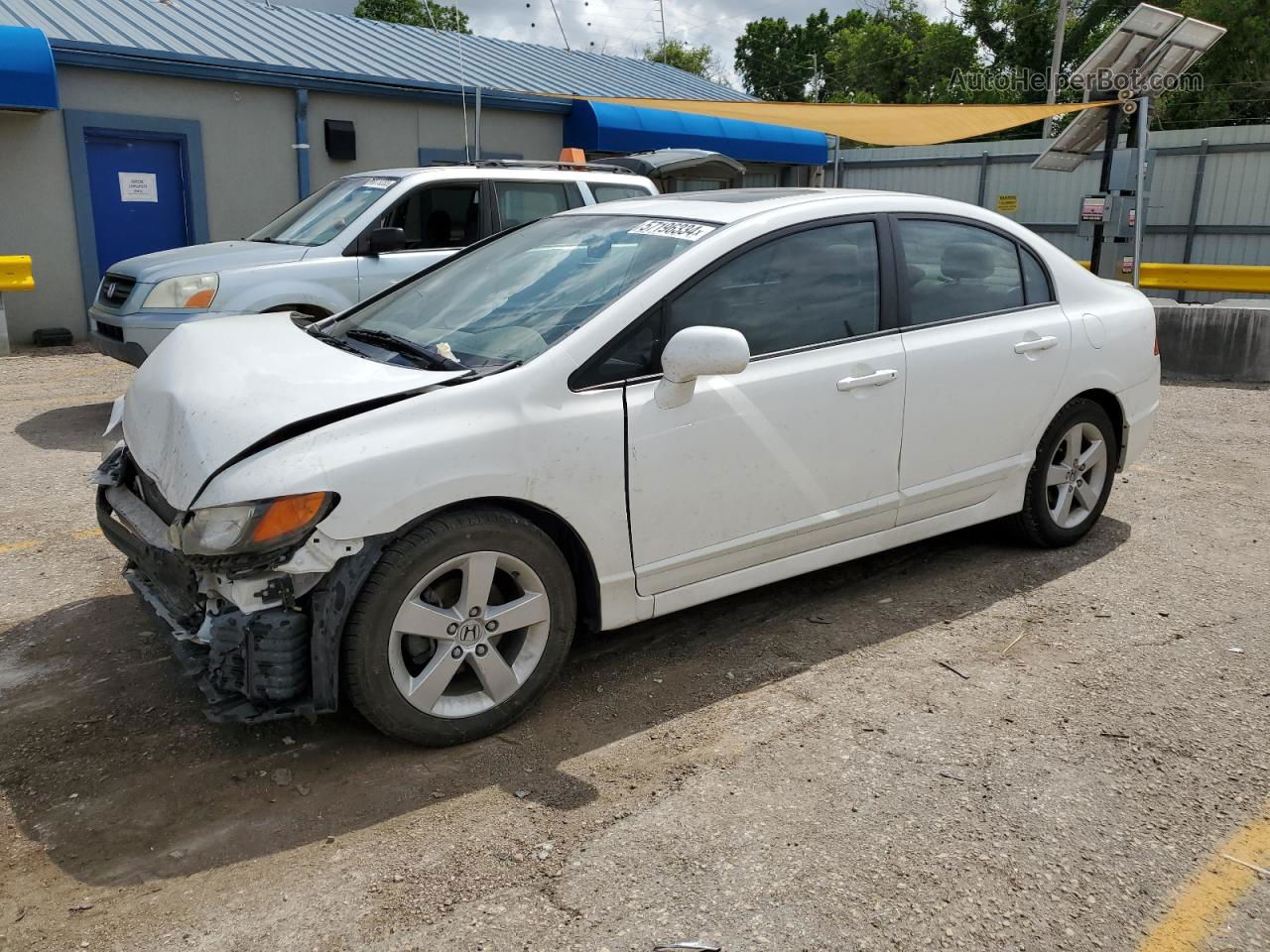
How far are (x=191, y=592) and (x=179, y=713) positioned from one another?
0.66 m

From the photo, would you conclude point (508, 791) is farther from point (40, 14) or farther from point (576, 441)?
point (40, 14)

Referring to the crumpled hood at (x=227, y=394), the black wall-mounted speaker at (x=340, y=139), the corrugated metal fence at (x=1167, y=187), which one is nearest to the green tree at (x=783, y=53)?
the corrugated metal fence at (x=1167, y=187)

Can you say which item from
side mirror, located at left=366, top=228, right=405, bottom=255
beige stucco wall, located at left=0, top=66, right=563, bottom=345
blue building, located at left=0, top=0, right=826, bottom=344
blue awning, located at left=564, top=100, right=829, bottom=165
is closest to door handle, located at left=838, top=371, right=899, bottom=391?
side mirror, located at left=366, top=228, right=405, bottom=255

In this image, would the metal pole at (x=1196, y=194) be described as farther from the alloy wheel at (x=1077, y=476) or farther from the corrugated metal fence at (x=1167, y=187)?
the alloy wheel at (x=1077, y=476)

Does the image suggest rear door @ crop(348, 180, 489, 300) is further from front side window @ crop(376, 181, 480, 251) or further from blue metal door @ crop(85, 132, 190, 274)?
blue metal door @ crop(85, 132, 190, 274)

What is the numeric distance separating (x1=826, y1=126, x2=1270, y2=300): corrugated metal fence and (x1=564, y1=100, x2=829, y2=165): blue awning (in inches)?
95.3

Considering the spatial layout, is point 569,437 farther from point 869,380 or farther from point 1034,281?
point 1034,281

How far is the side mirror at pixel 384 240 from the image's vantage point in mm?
7340

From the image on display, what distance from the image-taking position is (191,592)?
9.89ft

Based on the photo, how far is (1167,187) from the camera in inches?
759

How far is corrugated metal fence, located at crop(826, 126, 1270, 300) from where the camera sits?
A: 1834 centimetres

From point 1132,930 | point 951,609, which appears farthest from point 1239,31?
point 1132,930

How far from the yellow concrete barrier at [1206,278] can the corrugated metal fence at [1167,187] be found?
18.3 ft

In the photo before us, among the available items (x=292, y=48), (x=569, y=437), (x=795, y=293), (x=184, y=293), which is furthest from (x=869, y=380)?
(x=292, y=48)
